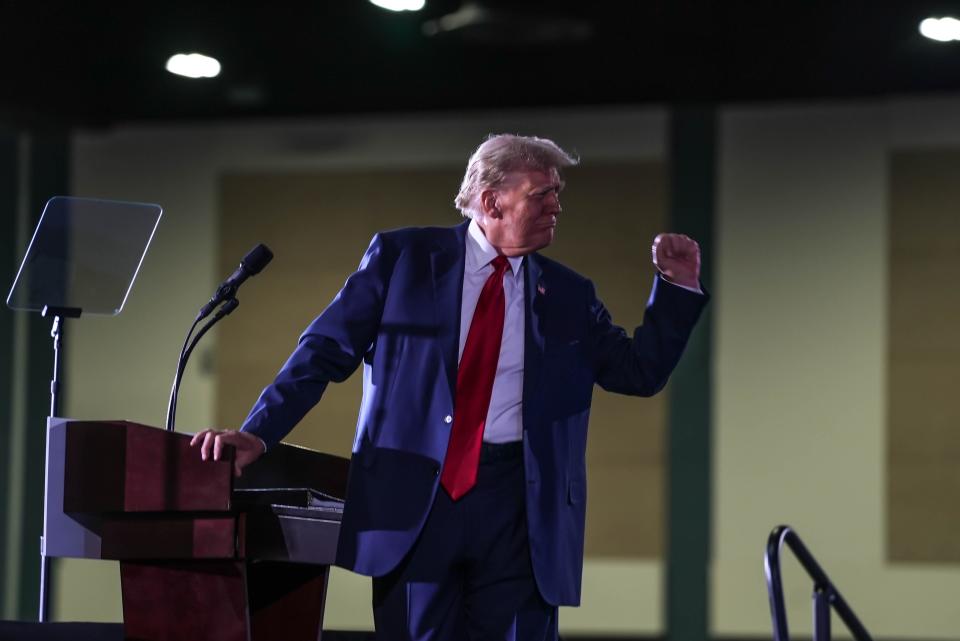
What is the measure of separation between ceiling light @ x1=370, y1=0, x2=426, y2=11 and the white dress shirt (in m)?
2.93

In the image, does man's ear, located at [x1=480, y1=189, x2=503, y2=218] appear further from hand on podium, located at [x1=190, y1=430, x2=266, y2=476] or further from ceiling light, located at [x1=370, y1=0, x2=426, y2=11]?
ceiling light, located at [x1=370, y1=0, x2=426, y2=11]

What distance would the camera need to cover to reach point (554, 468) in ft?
7.18

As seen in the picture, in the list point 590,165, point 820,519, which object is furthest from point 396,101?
point 820,519

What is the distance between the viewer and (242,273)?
8.38 ft

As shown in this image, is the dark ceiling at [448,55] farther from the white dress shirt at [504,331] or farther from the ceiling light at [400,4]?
the white dress shirt at [504,331]

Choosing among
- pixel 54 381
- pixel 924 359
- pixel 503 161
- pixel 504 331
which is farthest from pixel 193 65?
pixel 504 331

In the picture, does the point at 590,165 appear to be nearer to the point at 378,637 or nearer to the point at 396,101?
the point at 396,101

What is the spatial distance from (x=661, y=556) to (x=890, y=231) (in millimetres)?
1964

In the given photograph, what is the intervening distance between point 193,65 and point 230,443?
14.0 ft

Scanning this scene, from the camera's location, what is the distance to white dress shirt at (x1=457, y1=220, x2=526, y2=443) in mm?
2201

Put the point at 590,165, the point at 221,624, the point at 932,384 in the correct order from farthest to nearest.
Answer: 1. the point at 590,165
2. the point at 932,384
3. the point at 221,624

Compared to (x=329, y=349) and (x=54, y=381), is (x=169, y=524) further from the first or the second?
(x=54, y=381)

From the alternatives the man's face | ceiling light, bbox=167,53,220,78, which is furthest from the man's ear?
ceiling light, bbox=167,53,220,78

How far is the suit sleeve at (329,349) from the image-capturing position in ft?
7.23
